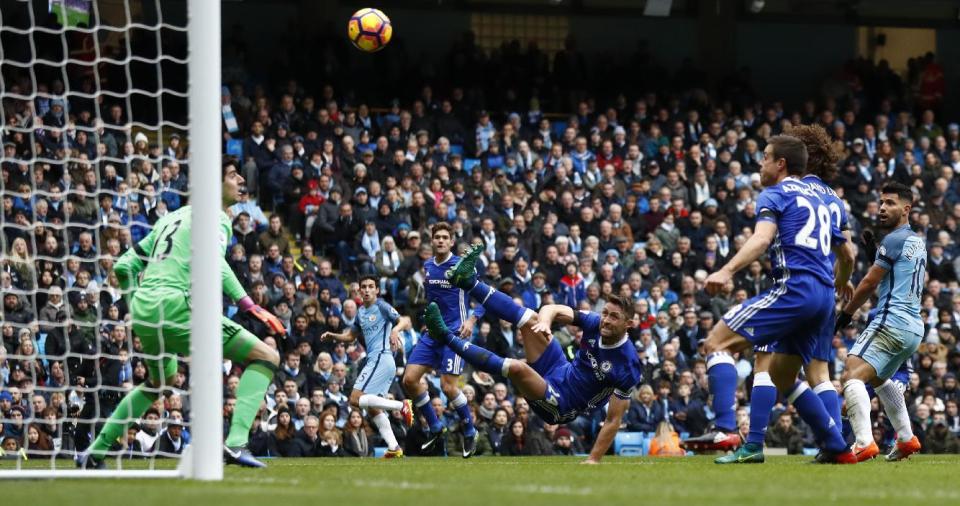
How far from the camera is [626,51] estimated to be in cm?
2869

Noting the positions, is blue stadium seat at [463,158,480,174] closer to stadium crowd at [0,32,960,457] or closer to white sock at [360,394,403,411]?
stadium crowd at [0,32,960,457]

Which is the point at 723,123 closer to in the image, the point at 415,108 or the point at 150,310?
the point at 415,108

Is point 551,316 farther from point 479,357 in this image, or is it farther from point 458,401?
point 458,401

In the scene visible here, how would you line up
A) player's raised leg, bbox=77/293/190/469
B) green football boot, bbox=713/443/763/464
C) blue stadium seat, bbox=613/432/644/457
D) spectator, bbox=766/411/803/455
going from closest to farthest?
player's raised leg, bbox=77/293/190/469, green football boot, bbox=713/443/763/464, blue stadium seat, bbox=613/432/644/457, spectator, bbox=766/411/803/455

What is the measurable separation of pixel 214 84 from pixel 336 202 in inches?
489

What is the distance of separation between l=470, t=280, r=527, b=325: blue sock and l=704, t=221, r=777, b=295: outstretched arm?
2.69 metres

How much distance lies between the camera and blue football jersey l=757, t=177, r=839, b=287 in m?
9.75

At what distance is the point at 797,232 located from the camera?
9.81 m

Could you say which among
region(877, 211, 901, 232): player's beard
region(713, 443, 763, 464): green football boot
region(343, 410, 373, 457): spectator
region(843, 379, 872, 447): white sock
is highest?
region(877, 211, 901, 232): player's beard

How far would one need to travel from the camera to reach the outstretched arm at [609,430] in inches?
429

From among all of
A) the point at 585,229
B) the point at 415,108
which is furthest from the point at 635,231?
the point at 415,108

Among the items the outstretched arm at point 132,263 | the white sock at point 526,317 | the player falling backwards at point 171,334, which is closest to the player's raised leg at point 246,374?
the player falling backwards at point 171,334

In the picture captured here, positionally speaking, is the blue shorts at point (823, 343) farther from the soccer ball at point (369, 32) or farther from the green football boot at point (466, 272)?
the soccer ball at point (369, 32)

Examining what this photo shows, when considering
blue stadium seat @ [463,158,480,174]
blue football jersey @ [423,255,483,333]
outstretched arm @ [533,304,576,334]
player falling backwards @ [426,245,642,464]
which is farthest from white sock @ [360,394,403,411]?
blue stadium seat @ [463,158,480,174]
